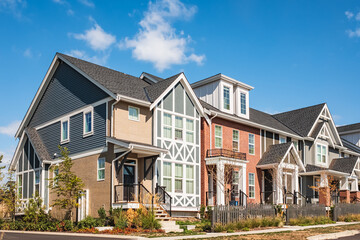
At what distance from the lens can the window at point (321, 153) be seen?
40.0 meters

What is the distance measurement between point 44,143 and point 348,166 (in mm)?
27202

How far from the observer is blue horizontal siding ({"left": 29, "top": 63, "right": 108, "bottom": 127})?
27.2 m

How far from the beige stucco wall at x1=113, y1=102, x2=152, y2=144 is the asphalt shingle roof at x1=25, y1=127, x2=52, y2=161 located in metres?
7.69

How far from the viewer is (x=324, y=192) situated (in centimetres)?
3328

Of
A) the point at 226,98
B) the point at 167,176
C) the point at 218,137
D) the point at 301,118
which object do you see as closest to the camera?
the point at 167,176

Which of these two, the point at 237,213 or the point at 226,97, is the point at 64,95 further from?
the point at 237,213

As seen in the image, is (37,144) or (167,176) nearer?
(167,176)

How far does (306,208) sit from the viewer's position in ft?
87.9

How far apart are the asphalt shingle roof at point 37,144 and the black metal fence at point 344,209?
19502mm

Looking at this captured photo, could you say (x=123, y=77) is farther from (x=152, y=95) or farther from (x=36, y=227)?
(x=36, y=227)

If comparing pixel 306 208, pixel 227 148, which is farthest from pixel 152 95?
pixel 306 208

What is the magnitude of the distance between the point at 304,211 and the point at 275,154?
25.2 ft

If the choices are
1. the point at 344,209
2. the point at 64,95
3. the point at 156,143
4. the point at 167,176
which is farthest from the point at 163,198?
the point at 344,209

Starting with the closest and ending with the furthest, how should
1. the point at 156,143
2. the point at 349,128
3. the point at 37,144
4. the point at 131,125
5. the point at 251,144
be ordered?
the point at 131,125 < the point at 156,143 < the point at 37,144 < the point at 251,144 < the point at 349,128
